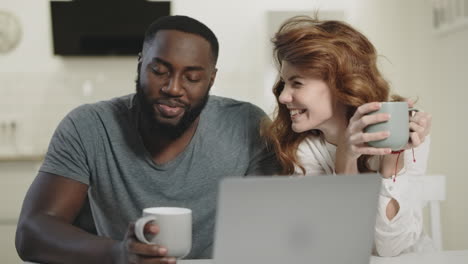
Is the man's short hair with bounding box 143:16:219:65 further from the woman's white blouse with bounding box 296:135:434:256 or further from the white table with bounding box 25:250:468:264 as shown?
the white table with bounding box 25:250:468:264

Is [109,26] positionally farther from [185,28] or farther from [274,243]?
[274,243]

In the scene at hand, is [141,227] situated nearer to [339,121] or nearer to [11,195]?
[339,121]

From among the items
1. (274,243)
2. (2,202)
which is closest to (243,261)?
(274,243)

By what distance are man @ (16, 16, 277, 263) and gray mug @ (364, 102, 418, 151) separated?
1.36 ft

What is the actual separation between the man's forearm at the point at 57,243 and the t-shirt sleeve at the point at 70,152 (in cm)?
13

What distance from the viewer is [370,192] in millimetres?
829

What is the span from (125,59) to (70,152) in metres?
2.81

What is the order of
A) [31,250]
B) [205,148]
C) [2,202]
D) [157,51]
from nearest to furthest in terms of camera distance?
[31,250] → [157,51] → [205,148] → [2,202]

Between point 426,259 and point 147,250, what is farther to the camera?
point 426,259

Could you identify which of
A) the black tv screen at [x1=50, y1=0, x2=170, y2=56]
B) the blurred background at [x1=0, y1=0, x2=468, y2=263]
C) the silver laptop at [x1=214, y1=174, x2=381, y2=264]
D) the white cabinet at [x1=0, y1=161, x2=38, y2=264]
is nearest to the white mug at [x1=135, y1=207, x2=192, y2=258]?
the silver laptop at [x1=214, y1=174, x2=381, y2=264]

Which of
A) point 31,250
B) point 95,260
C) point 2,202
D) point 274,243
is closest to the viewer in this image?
point 274,243

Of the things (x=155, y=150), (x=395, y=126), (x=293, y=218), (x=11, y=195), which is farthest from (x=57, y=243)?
(x=11, y=195)

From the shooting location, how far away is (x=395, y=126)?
43.6 inches

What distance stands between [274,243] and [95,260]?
0.40 m
